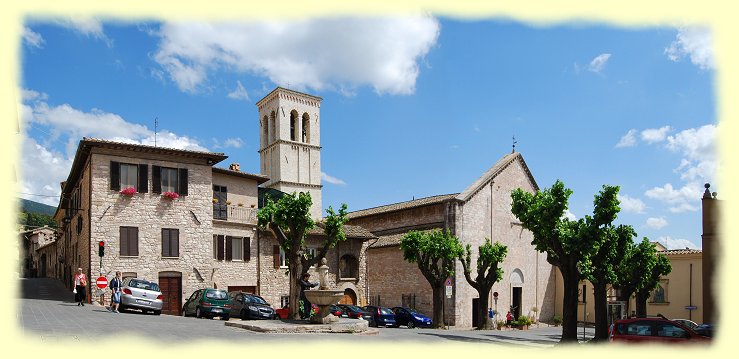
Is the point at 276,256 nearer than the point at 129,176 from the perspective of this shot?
No

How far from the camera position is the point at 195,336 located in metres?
16.5

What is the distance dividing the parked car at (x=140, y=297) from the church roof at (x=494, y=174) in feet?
71.8

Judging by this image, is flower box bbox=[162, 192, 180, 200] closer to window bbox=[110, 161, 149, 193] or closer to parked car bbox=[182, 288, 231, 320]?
window bbox=[110, 161, 149, 193]

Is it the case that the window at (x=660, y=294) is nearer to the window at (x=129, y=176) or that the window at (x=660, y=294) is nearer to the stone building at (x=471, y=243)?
the stone building at (x=471, y=243)

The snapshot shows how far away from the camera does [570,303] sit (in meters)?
25.3

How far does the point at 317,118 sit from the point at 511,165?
2889 cm

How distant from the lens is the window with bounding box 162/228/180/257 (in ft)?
106

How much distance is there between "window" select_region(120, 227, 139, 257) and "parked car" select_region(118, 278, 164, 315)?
499cm

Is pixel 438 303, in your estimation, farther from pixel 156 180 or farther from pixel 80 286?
pixel 80 286

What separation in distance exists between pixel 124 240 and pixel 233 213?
6.94 metres

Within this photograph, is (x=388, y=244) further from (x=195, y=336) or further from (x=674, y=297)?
(x=195, y=336)

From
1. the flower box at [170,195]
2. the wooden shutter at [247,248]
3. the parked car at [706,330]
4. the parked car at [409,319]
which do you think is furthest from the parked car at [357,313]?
the parked car at [706,330]

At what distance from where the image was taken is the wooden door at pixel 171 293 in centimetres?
3209

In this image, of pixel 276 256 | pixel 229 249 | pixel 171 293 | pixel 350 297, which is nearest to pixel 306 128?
pixel 350 297
